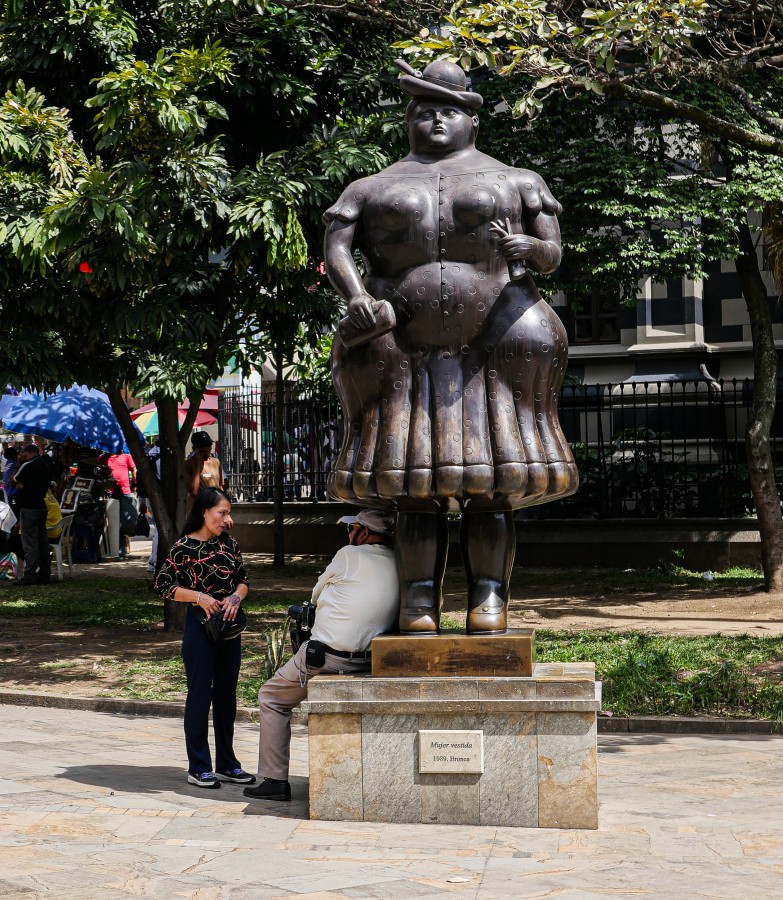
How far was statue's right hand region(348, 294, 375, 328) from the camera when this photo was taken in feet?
19.9

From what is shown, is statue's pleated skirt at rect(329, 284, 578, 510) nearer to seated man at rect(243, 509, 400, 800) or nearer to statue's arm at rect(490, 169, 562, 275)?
statue's arm at rect(490, 169, 562, 275)

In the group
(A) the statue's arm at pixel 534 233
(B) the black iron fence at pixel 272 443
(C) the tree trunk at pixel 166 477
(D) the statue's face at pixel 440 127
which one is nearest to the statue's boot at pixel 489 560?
(A) the statue's arm at pixel 534 233

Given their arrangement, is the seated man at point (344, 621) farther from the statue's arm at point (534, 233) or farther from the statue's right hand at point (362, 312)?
the statue's arm at point (534, 233)

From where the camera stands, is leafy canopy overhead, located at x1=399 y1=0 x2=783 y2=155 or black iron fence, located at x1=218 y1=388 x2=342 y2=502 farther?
black iron fence, located at x1=218 y1=388 x2=342 y2=502

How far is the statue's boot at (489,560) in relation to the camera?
6309mm

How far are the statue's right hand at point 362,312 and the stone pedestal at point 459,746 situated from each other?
1.71 metres

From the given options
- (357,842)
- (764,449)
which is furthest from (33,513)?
(357,842)

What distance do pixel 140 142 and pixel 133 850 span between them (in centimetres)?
668

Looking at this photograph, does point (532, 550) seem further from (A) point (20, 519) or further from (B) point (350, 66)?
(B) point (350, 66)

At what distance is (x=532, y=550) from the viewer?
63.1ft

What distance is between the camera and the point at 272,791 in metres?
6.60

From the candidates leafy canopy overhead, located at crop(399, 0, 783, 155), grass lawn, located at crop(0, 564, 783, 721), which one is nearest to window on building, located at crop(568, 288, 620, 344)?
grass lawn, located at crop(0, 564, 783, 721)

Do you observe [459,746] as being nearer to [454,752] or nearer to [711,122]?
[454,752]

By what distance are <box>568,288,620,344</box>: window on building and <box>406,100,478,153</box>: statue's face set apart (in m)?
16.9
